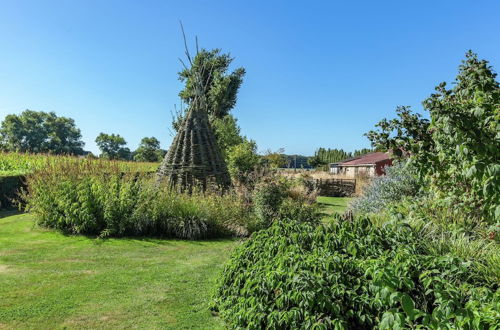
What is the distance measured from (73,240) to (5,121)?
86.2 m

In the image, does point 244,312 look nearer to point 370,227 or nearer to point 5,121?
point 370,227

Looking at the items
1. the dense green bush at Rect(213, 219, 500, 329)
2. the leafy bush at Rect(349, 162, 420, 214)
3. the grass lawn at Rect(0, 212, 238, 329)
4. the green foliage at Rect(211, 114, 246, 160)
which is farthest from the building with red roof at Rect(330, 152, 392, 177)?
the dense green bush at Rect(213, 219, 500, 329)

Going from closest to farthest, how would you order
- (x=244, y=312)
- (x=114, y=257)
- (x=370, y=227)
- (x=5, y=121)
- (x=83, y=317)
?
(x=244, y=312) → (x=83, y=317) → (x=370, y=227) → (x=114, y=257) → (x=5, y=121)

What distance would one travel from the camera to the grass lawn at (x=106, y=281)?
358 cm

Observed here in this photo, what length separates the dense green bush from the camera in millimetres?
2281

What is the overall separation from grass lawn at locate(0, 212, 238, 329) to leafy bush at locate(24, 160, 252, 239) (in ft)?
1.50

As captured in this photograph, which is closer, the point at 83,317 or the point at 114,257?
the point at 83,317

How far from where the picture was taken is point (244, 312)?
2.86 metres

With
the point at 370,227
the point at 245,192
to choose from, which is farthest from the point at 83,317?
the point at 245,192

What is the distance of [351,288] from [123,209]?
6.06 meters

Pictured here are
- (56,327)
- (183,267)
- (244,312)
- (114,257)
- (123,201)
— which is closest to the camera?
(244,312)

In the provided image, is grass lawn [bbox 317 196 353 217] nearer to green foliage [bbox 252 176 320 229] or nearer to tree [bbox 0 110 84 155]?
green foliage [bbox 252 176 320 229]

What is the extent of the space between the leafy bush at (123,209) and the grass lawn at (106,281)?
0.46 m

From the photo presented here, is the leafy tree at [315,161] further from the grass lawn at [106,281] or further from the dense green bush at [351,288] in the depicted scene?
the dense green bush at [351,288]
